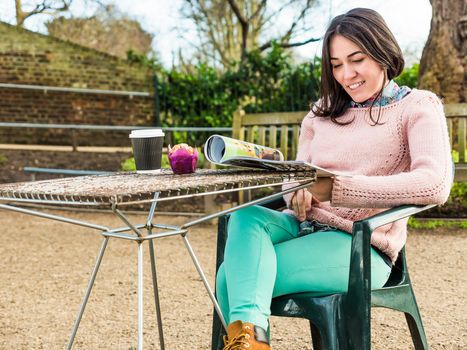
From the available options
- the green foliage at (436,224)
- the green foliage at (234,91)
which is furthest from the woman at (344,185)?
the green foliage at (234,91)

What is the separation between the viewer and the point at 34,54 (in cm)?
1190

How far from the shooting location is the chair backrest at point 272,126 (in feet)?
16.6

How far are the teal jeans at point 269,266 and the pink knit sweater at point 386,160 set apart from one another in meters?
0.11

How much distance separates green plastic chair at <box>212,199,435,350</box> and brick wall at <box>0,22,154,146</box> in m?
10.1

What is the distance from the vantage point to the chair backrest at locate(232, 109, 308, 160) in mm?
5074

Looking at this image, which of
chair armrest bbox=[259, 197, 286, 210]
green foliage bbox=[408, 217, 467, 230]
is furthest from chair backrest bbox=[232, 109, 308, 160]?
chair armrest bbox=[259, 197, 286, 210]

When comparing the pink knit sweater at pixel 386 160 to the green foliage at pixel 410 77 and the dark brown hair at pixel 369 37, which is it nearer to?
the dark brown hair at pixel 369 37

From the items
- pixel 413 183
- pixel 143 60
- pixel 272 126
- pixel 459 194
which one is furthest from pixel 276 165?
pixel 143 60

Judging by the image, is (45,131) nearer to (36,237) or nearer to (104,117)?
(104,117)

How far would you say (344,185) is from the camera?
1.79m

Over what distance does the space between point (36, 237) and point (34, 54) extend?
23.2ft

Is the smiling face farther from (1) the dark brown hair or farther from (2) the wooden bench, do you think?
(2) the wooden bench

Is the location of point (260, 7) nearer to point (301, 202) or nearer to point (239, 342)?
point (301, 202)

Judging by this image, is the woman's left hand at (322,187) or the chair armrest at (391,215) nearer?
the chair armrest at (391,215)
